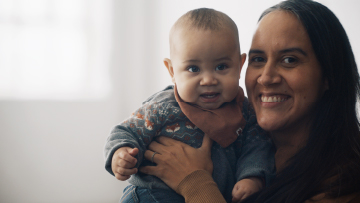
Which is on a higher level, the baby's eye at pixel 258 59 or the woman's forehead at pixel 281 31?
the woman's forehead at pixel 281 31

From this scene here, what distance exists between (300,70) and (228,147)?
392mm

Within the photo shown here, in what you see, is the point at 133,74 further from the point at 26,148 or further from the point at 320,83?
the point at 320,83

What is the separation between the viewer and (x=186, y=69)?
121 cm

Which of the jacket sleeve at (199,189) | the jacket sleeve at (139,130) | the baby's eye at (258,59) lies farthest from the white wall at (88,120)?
the jacket sleeve at (199,189)

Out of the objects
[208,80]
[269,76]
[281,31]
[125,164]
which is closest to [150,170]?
[125,164]

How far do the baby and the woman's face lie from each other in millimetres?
90

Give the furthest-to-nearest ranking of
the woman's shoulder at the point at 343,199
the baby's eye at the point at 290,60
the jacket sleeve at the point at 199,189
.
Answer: the baby's eye at the point at 290,60 < the jacket sleeve at the point at 199,189 < the woman's shoulder at the point at 343,199

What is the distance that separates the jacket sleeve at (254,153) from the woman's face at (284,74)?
0.27ft

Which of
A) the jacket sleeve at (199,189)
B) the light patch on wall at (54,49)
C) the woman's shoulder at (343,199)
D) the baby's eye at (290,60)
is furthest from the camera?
the light patch on wall at (54,49)

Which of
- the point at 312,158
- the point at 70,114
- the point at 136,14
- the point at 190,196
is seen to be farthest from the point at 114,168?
the point at 136,14

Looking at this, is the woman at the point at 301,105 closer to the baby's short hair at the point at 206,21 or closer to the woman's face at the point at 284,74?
the woman's face at the point at 284,74

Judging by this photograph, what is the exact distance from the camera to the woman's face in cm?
112

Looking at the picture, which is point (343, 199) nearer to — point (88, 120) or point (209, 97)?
point (209, 97)

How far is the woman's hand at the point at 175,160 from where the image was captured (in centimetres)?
113
